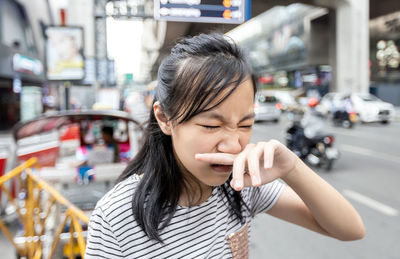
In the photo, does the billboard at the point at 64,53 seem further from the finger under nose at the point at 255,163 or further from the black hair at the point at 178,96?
the finger under nose at the point at 255,163

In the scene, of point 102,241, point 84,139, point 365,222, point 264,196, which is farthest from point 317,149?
point 102,241

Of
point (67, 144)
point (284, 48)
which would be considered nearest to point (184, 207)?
point (67, 144)

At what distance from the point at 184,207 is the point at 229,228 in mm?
189

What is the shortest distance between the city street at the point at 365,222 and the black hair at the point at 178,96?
281cm

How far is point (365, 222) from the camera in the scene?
4539mm

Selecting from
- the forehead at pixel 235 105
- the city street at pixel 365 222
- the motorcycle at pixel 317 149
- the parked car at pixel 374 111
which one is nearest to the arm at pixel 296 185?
the forehead at pixel 235 105

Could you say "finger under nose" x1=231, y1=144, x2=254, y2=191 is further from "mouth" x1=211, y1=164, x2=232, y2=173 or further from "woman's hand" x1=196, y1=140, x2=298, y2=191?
"mouth" x1=211, y1=164, x2=232, y2=173

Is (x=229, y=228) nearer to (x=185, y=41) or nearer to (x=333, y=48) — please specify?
(x=185, y=41)

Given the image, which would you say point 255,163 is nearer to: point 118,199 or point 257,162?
point 257,162

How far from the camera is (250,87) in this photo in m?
1.01

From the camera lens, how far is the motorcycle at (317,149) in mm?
7648

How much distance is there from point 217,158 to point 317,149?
293 inches

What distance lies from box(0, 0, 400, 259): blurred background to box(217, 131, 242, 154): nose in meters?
0.25

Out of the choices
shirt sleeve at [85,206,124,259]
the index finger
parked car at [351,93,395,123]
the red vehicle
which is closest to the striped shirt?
shirt sleeve at [85,206,124,259]
